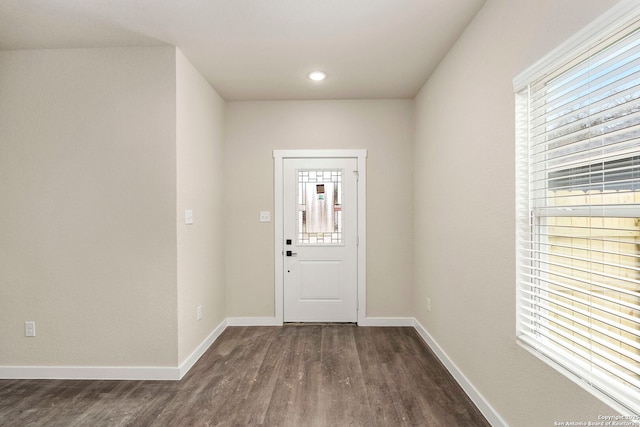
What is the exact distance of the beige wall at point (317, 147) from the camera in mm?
3943

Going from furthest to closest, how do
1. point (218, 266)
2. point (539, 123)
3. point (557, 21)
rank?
point (218, 266) < point (539, 123) < point (557, 21)

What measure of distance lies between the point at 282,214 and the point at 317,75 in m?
1.59

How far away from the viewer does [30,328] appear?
106 inches

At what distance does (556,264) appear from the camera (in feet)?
5.10

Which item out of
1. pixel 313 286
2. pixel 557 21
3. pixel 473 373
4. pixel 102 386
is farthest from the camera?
pixel 313 286

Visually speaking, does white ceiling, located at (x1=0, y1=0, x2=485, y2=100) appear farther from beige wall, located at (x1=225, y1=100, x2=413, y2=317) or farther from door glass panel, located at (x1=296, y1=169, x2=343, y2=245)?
door glass panel, located at (x1=296, y1=169, x2=343, y2=245)

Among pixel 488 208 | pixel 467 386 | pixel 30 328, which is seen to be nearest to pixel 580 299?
pixel 488 208

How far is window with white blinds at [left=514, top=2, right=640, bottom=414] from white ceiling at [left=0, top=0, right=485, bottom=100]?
1.03 meters

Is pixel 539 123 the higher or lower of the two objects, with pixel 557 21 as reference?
lower

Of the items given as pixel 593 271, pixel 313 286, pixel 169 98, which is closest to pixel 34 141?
pixel 169 98

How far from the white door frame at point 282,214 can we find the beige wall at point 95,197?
1448 millimetres

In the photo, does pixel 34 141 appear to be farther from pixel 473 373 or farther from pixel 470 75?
pixel 473 373

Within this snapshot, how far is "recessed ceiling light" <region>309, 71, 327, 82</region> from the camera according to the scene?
3.18 meters

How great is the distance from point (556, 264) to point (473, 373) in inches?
45.9
